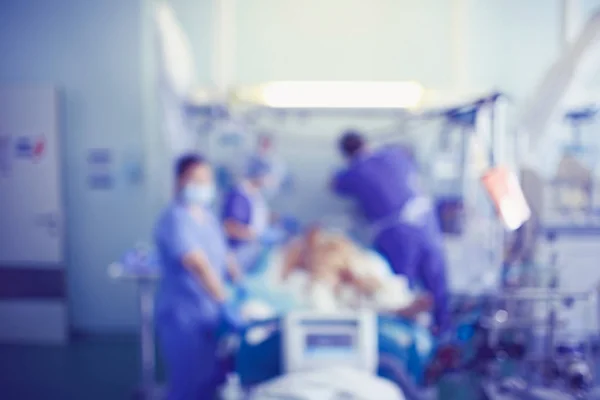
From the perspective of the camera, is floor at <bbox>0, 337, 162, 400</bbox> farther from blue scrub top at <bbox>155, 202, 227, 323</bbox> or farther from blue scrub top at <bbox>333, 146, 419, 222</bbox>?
blue scrub top at <bbox>333, 146, 419, 222</bbox>

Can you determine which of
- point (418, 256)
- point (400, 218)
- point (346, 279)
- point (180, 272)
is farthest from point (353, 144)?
point (180, 272)

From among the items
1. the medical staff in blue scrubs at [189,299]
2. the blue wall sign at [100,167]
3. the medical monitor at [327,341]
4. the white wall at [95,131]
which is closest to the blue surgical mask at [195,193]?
the medical staff in blue scrubs at [189,299]

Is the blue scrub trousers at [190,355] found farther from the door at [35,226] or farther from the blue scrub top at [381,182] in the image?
the door at [35,226]

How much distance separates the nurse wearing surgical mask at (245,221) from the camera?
3.56m

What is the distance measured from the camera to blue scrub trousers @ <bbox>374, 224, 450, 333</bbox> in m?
3.02

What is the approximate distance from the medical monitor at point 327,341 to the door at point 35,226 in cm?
242

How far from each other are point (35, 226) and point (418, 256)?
2.53m

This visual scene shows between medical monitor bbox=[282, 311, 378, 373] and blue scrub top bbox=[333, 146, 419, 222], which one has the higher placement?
blue scrub top bbox=[333, 146, 419, 222]

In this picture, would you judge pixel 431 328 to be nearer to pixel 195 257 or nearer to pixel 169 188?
pixel 195 257

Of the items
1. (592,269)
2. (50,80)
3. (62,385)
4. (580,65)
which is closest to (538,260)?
(592,269)

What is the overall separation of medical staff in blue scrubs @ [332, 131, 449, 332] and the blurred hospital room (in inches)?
0.5

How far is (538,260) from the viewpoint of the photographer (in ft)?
7.19

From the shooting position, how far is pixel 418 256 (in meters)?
3.09

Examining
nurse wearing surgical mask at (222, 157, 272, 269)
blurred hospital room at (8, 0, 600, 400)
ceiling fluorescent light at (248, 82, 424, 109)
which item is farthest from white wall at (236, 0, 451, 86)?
nurse wearing surgical mask at (222, 157, 272, 269)
